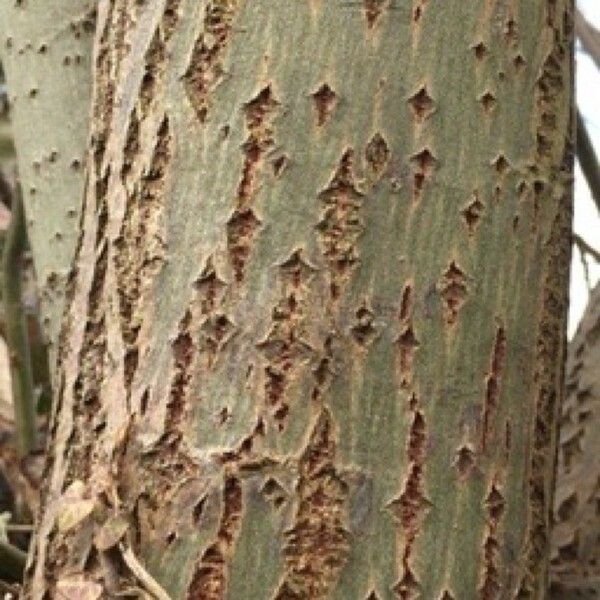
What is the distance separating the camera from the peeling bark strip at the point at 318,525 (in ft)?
2.53

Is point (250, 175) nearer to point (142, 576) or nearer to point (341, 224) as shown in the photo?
point (341, 224)

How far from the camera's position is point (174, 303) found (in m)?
0.81

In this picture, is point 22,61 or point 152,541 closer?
point 152,541

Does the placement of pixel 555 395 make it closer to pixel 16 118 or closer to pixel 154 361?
pixel 154 361

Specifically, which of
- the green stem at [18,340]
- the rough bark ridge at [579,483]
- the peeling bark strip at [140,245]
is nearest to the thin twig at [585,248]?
the rough bark ridge at [579,483]

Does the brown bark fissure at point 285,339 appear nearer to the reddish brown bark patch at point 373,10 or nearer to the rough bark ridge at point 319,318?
the rough bark ridge at point 319,318

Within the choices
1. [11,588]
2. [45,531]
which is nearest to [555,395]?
[45,531]

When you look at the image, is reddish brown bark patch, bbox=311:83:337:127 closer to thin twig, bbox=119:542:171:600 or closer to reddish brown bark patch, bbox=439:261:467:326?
reddish brown bark patch, bbox=439:261:467:326

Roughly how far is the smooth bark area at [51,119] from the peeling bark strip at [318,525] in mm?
701

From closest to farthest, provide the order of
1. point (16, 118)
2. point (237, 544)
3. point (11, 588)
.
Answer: point (237, 544), point (11, 588), point (16, 118)

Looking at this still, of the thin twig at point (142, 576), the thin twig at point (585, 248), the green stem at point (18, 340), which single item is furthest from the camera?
the thin twig at point (585, 248)

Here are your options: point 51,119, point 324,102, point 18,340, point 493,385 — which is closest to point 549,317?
point 493,385

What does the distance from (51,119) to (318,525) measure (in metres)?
0.81

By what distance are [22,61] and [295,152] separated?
0.78m
